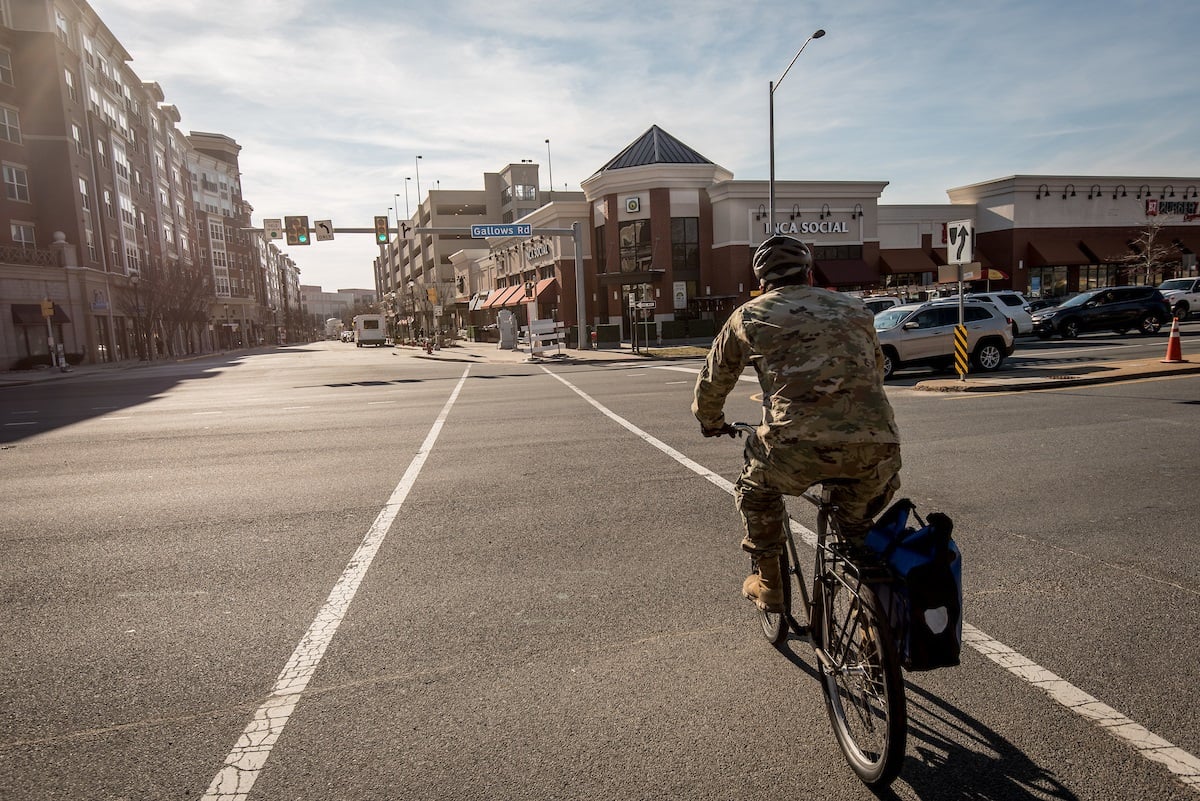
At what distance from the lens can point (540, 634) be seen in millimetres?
4043

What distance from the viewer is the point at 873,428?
111 inches

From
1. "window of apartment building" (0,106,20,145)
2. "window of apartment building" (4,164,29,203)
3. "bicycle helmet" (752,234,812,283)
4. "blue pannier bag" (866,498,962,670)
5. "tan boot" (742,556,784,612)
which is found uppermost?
"window of apartment building" (0,106,20,145)

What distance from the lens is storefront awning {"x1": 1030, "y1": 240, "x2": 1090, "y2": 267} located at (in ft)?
149

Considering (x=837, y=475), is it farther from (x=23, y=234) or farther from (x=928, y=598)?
(x=23, y=234)

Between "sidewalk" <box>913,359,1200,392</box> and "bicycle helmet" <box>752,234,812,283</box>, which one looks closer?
"bicycle helmet" <box>752,234,812,283</box>

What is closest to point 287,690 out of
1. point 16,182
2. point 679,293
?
point 679,293

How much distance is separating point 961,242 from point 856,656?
13.1 meters

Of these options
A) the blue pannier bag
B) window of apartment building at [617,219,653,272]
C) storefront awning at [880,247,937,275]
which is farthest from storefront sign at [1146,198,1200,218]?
the blue pannier bag

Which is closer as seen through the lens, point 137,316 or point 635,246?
point 635,246

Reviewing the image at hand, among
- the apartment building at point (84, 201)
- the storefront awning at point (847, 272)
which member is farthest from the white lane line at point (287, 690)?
the storefront awning at point (847, 272)

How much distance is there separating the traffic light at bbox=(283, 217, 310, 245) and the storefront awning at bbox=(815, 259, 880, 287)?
27467 mm

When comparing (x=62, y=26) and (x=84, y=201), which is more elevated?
(x=62, y=26)

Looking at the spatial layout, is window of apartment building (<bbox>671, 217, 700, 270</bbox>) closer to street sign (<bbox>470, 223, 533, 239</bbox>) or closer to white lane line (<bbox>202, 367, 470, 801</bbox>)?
street sign (<bbox>470, 223, 533, 239</bbox>)

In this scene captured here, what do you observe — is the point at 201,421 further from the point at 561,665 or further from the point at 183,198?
the point at 183,198
